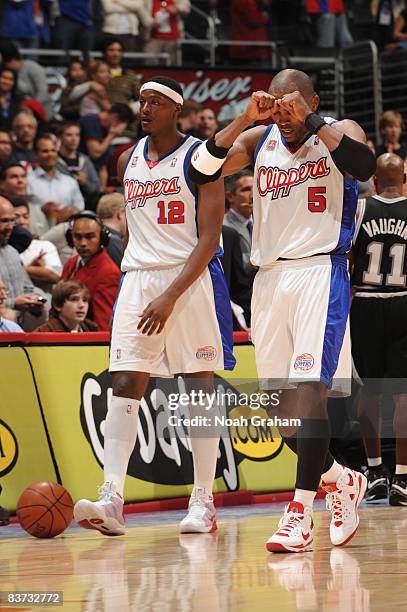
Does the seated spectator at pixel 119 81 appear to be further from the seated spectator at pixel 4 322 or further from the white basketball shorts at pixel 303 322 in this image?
the white basketball shorts at pixel 303 322

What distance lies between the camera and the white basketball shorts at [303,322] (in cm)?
608

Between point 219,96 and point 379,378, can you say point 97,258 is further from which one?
point 219,96

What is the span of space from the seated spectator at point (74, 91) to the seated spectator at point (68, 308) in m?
7.18

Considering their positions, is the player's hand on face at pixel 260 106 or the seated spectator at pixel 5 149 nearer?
the player's hand on face at pixel 260 106

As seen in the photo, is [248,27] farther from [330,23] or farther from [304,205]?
[304,205]

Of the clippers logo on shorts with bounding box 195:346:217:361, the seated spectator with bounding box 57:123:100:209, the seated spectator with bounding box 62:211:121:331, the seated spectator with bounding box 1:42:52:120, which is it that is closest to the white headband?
the clippers logo on shorts with bounding box 195:346:217:361

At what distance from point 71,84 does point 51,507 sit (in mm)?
10258

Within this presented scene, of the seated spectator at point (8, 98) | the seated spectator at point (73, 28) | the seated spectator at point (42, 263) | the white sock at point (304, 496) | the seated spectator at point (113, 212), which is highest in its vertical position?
the seated spectator at point (73, 28)

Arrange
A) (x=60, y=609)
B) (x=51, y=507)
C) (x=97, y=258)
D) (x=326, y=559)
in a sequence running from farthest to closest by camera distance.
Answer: (x=97, y=258)
(x=51, y=507)
(x=326, y=559)
(x=60, y=609)

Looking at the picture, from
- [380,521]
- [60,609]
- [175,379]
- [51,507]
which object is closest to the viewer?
[60,609]

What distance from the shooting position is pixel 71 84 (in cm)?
1620

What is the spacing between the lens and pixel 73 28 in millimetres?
17125

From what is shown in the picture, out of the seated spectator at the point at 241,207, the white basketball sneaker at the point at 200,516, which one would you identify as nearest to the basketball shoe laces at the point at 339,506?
the white basketball sneaker at the point at 200,516

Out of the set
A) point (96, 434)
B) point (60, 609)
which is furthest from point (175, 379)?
point (60, 609)
